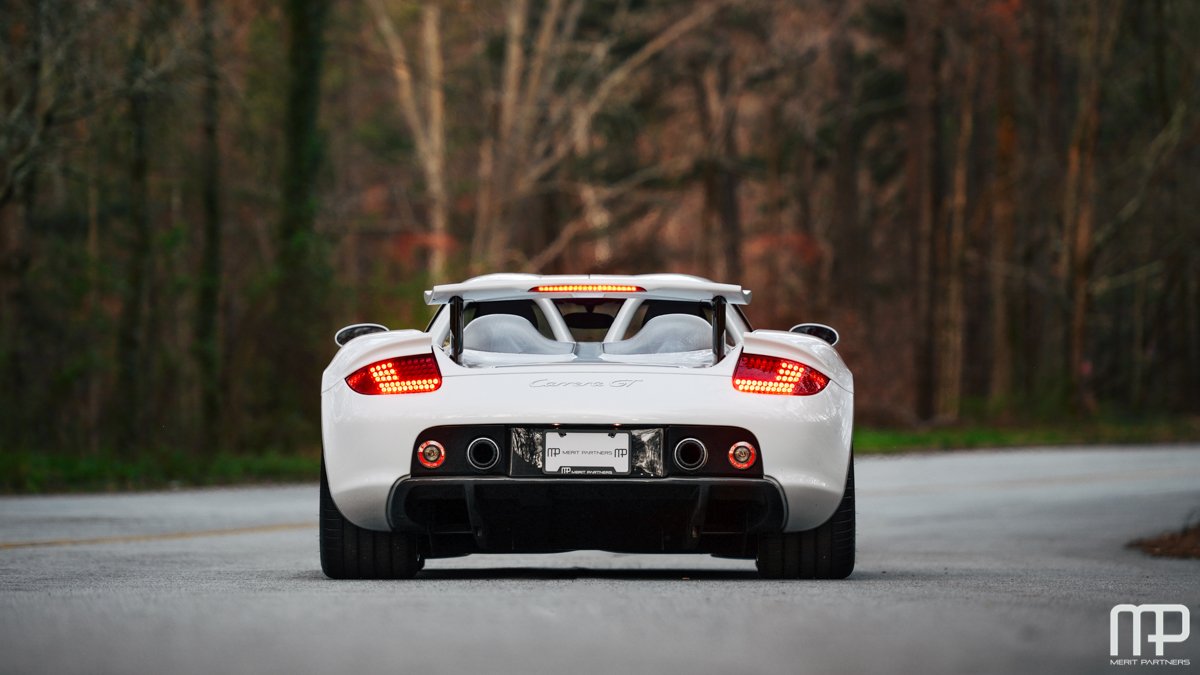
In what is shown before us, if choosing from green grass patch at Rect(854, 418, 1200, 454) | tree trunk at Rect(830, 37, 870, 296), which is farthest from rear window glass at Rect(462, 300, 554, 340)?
tree trunk at Rect(830, 37, 870, 296)

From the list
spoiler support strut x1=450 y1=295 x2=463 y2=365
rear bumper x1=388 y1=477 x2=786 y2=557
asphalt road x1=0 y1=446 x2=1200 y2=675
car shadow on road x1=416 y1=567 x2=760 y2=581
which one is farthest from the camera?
car shadow on road x1=416 y1=567 x2=760 y2=581

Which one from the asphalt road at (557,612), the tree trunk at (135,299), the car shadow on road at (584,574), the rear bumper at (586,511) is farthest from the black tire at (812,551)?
the tree trunk at (135,299)

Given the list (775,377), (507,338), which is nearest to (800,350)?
(775,377)

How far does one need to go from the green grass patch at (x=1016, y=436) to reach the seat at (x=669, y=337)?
21.6 meters

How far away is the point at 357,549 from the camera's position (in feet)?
26.5

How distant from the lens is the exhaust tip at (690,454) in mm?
7562

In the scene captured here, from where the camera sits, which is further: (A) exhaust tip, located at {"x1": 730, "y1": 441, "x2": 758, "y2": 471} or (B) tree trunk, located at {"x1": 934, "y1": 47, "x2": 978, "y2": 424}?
(B) tree trunk, located at {"x1": 934, "y1": 47, "x2": 978, "y2": 424}

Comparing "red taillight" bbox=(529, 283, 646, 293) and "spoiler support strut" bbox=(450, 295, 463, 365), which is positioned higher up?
"red taillight" bbox=(529, 283, 646, 293)

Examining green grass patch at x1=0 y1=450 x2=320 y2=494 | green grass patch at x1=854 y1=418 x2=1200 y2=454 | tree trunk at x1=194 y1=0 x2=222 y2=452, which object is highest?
tree trunk at x1=194 y1=0 x2=222 y2=452

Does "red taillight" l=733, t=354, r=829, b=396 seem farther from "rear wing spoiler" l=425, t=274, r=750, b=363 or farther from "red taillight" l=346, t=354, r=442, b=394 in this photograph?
"red taillight" l=346, t=354, r=442, b=394

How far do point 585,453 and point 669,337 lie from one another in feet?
2.76

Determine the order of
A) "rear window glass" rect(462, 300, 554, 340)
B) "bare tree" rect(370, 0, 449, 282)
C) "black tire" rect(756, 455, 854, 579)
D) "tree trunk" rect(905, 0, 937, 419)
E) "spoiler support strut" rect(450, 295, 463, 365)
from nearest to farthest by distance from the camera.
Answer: "spoiler support strut" rect(450, 295, 463, 365), "black tire" rect(756, 455, 854, 579), "rear window glass" rect(462, 300, 554, 340), "bare tree" rect(370, 0, 449, 282), "tree trunk" rect(905, 0, 937, 419)

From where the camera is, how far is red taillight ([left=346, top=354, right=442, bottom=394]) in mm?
7742

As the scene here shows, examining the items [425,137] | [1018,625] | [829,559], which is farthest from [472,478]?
[425,137]
